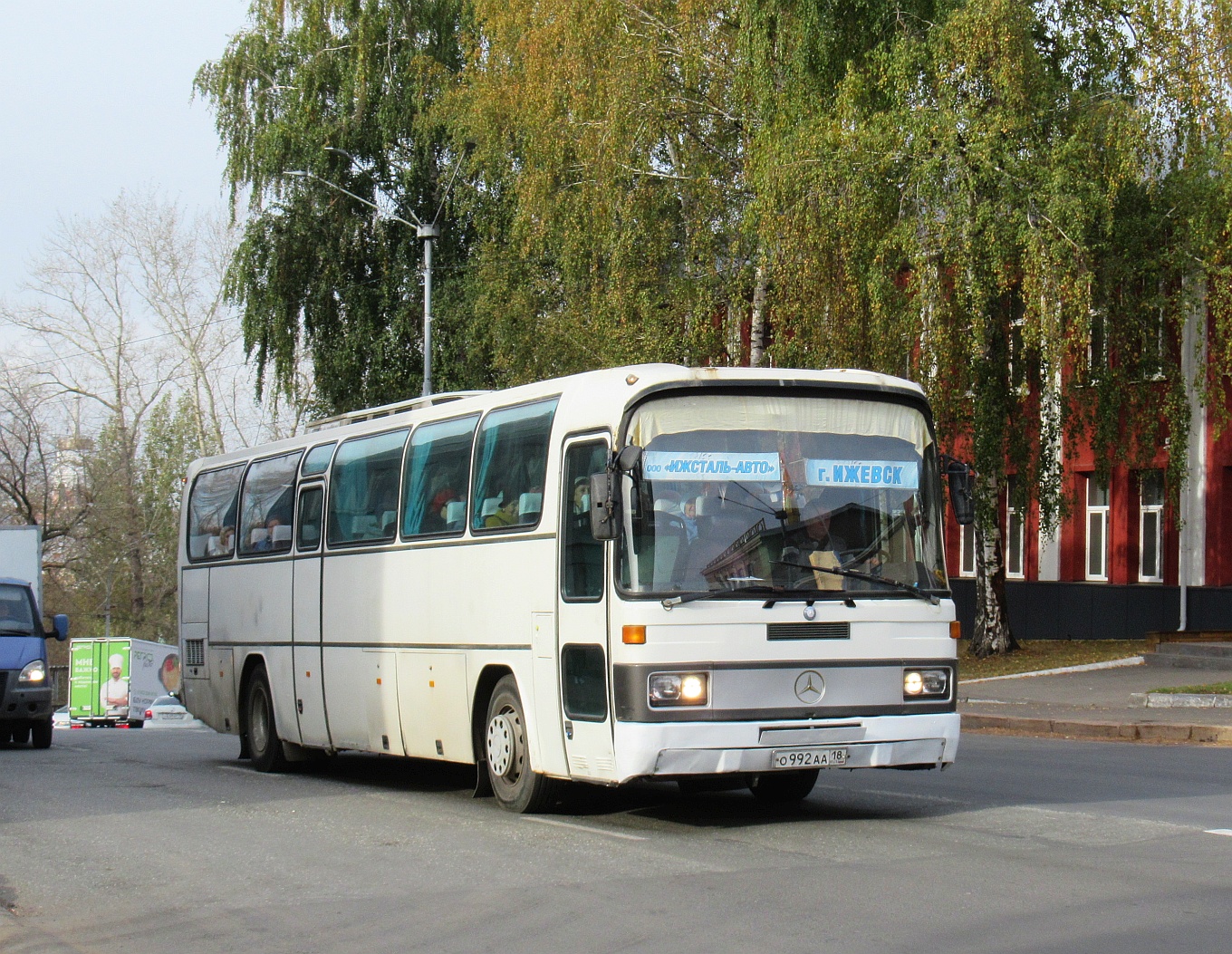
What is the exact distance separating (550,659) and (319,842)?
186 centimetres

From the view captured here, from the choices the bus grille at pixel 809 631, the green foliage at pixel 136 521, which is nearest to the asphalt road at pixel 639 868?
the bus grille at pixel 809 631

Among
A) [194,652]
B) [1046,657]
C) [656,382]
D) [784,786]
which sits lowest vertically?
[1046,657]

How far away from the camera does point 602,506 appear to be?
382 inches

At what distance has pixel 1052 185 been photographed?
22.8 m

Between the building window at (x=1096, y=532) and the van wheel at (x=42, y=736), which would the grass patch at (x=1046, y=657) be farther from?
the van wheel at (x=42, y=736)

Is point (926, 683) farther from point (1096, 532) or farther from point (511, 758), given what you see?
point (1096, 532)

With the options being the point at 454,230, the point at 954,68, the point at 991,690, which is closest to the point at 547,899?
the point at 991,690

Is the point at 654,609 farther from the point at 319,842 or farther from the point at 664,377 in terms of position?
the point at 319,842

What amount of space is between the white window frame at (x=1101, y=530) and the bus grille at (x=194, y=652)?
21.5 meters

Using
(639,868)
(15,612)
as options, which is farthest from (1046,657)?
(639,868)

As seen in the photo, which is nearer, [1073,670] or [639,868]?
[639,868]

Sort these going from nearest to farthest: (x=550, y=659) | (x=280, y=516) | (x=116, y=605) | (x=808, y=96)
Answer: (x=550, y=659)
(x=280, y=516)
(x=808, y=96)
(x=116, y=605)

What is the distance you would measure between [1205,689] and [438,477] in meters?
11.9

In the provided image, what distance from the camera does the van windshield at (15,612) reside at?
20.9 m
